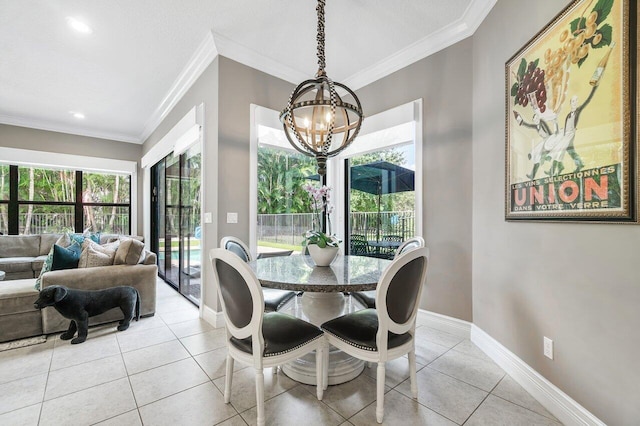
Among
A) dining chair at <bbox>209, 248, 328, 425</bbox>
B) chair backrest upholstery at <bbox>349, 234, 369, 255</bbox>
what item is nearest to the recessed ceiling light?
dining chair at <bbox>209, 248, 328, 425</bbox>

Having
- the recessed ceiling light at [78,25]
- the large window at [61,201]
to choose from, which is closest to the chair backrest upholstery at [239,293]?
the recessed ceiling light at [78,25]

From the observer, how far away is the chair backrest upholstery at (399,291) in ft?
4.70

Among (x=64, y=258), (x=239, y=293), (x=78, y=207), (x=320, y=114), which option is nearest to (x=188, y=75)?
(x=320, y=114)

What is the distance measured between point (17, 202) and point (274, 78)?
539cm

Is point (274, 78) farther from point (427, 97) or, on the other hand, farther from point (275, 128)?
point (427, 97)

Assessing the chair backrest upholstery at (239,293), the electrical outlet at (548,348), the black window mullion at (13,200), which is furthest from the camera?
the black window mullion at (13,200)

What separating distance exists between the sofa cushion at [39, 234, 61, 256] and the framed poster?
6777 mm

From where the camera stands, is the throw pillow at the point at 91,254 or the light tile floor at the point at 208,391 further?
the throw pillow at the point at 91,254

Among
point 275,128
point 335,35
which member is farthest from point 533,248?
point 275,128

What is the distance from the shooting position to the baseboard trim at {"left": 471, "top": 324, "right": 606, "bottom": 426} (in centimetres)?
143

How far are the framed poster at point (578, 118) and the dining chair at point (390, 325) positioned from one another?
86 centimetres

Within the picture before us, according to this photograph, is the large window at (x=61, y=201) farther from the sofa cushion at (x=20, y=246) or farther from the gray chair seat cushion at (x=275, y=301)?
the gray chair seat cushion at (x=275, y=301)

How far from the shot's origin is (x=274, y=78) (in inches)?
129

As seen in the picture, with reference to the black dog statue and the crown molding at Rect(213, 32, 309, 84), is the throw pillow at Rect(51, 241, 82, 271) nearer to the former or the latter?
the black dog statue
